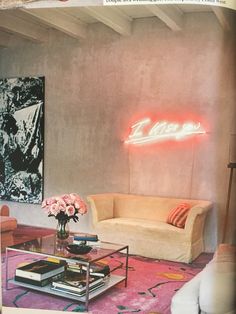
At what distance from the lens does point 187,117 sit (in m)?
1.89

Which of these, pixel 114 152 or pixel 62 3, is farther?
pixel 114 152

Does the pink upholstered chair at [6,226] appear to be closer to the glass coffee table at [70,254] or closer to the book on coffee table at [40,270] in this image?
the glass coffee table at [70,254]

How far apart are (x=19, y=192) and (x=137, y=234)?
2.34 ft

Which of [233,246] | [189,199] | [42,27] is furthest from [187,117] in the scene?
[42,27]

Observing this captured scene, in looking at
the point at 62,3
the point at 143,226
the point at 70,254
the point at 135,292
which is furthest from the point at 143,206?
the point at 62,3

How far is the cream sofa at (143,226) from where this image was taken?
6.45 feet

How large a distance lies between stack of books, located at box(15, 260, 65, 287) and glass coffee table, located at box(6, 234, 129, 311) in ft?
0.10

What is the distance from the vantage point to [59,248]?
7.53 ft

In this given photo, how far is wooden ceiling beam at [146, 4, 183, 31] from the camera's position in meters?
1.67

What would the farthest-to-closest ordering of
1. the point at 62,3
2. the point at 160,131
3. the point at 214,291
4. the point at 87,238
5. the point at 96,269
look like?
the point at 96,269, the point at 87,238, the point at 160,131, the point at 62,3, the point at 214,291

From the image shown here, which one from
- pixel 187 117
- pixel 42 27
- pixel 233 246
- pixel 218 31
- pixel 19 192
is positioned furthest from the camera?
pixel 19 192

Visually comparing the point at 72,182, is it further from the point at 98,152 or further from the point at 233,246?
the point at 233,246

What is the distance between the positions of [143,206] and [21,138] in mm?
777

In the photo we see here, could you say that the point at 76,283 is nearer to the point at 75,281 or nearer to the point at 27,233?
the point at 75,281
